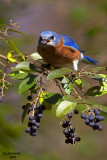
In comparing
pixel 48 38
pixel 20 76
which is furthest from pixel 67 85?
pixel 48 38

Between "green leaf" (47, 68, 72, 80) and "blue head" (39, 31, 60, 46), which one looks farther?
"blue head" (39, 31, 60, 46)

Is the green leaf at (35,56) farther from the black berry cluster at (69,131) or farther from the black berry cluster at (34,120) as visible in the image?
the black berry cluster at (69,131)

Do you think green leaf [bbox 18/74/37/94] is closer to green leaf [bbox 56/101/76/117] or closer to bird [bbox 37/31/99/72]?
green leaf [bbox 56/101/76/117]

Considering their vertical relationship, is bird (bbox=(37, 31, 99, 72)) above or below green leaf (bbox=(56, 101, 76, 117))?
above

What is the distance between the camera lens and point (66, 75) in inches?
86.3

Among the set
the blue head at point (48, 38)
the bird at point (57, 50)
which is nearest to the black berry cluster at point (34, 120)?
the bird at point (57, 50)

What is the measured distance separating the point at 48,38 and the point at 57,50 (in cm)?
23

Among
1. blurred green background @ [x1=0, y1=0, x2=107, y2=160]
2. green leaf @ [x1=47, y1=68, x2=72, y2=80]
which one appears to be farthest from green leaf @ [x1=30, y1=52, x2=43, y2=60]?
green leaf @ [x1=47, y1=68, x2=72, y2=80]

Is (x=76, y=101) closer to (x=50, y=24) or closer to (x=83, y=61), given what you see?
(x=83, y=61)

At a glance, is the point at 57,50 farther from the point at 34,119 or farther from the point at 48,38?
the point at 34,119

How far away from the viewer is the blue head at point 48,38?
3.14 metres

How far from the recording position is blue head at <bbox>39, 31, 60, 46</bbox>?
3141 millimetres

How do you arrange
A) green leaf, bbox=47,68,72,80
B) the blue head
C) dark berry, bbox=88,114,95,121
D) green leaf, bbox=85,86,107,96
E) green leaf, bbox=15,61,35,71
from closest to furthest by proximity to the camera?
dark berry, bbox=88,114,95,121, green leaf, bbox=47,68,72,80, green leaf, bbox=85,86,107,96, green leaf, bbox=15,61,35,71, the blue head

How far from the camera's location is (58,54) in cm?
338
